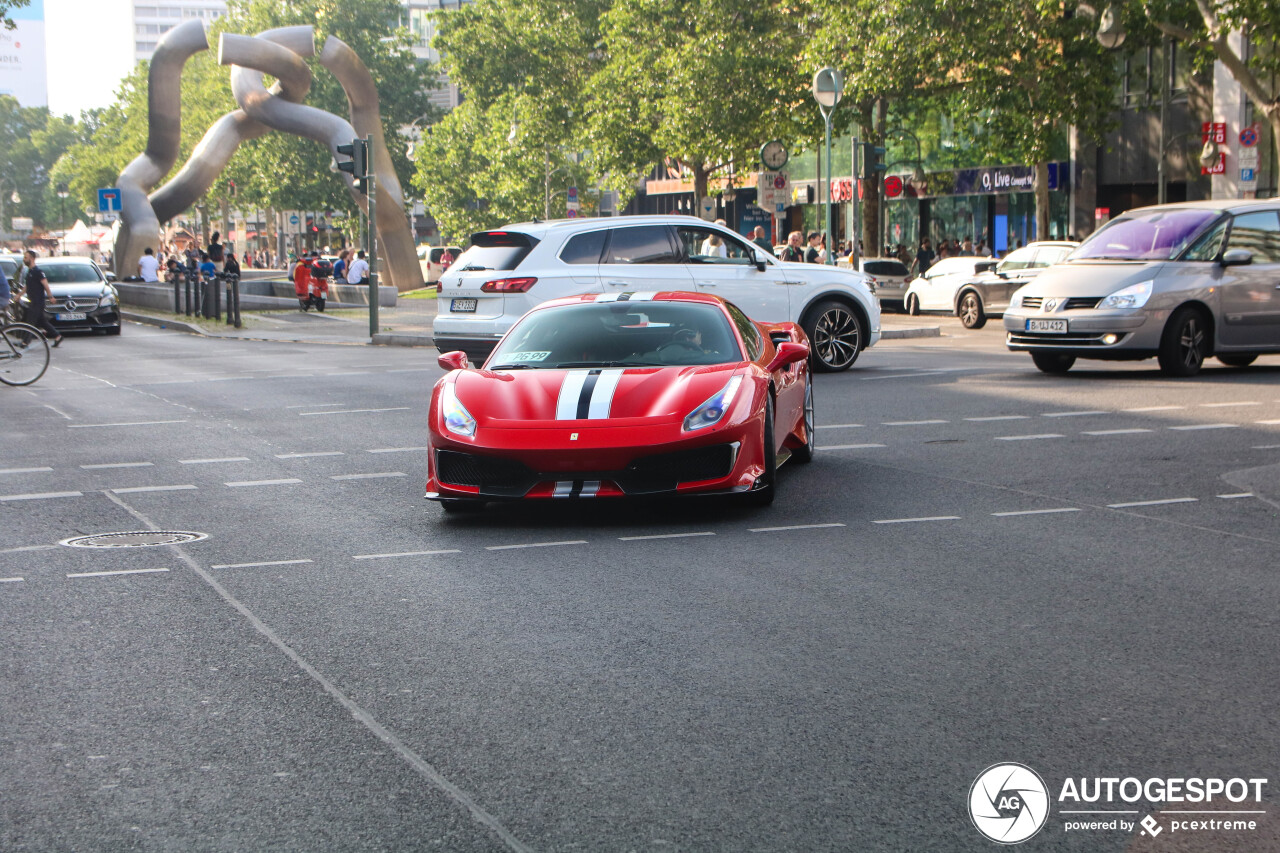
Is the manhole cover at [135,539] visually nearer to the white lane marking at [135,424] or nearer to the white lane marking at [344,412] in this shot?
the white lane marking at [135,424]

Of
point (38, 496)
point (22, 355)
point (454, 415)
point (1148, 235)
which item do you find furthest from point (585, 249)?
point (454, 415)

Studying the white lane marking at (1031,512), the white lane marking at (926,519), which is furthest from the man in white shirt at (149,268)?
the white lane marking at (1031,512)

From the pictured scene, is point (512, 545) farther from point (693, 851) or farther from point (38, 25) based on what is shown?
point (38, 25)

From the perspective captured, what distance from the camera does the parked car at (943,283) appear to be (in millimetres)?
31703

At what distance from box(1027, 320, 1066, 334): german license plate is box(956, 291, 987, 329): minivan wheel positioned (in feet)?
41.1

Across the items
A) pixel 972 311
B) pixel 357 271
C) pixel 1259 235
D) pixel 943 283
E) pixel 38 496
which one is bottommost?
pixel 38 496

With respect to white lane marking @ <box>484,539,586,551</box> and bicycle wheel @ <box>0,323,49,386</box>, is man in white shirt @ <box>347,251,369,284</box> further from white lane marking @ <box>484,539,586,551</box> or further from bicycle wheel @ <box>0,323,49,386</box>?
white lane marking @ <box>484,539,586,551</box>

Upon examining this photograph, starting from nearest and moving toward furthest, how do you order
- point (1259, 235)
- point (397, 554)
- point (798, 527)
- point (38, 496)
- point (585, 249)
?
point (397, 554), point (798, 527), point (38, 496), point (1259, 235), point (585, 249)

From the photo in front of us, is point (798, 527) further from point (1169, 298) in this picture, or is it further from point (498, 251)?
point (498, 251)

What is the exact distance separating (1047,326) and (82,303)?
21.6m

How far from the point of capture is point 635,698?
5.13 m

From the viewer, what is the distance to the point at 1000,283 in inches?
1148

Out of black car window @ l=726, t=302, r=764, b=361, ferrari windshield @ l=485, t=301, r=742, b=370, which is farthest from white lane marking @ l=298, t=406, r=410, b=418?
black car window @ l=726, t=302, r=764, b=361

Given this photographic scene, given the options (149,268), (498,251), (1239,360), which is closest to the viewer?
(1239,360)
